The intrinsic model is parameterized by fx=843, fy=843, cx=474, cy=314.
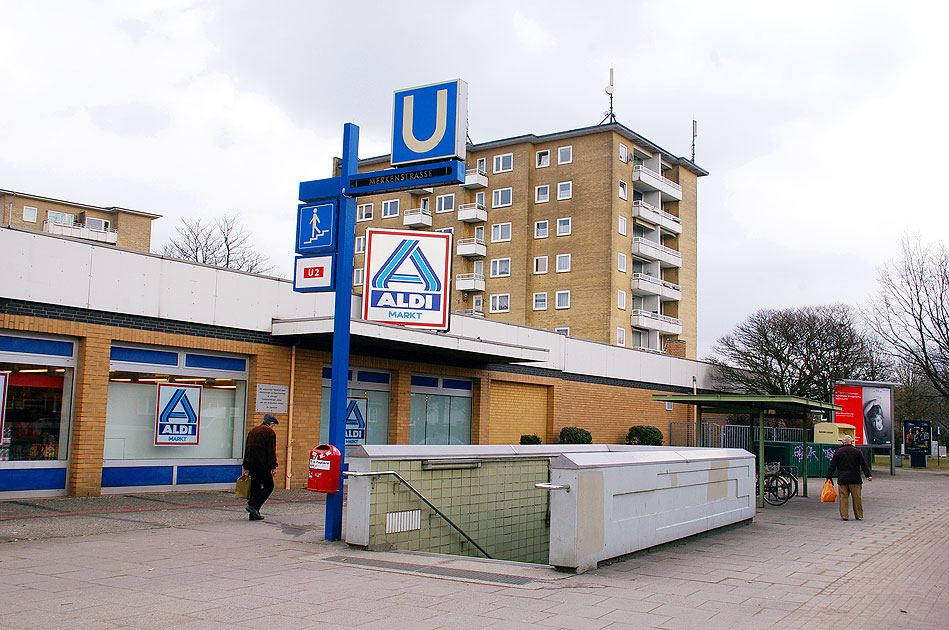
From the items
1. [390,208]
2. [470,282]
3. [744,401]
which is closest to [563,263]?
[470,282]

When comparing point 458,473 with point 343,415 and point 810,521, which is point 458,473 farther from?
point 810,521

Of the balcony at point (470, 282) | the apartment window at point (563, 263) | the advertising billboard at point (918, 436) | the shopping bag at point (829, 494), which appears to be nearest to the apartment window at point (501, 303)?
the balcony at point (470, 282)

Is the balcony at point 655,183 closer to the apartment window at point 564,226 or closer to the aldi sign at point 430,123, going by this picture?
the apartment window at point 564,226

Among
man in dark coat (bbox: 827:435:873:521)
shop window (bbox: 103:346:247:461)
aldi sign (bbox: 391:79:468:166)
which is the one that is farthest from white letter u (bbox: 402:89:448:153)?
man in dark coat (bbox: 827:435:873:521)

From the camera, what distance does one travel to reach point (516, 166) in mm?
59031

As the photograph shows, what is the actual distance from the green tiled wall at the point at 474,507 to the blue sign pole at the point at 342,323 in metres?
0.77

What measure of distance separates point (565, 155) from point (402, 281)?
46513mm

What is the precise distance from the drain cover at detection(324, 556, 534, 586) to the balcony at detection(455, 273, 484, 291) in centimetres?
5078

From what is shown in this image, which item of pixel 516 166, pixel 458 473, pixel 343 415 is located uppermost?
pixel 516 166

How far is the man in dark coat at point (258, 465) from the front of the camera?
Answer: 1288 cm

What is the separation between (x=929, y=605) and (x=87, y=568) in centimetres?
824

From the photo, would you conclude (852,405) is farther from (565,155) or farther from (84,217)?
(84,217)

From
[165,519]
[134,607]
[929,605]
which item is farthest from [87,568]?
[929,605]

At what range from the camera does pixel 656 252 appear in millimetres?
58375
